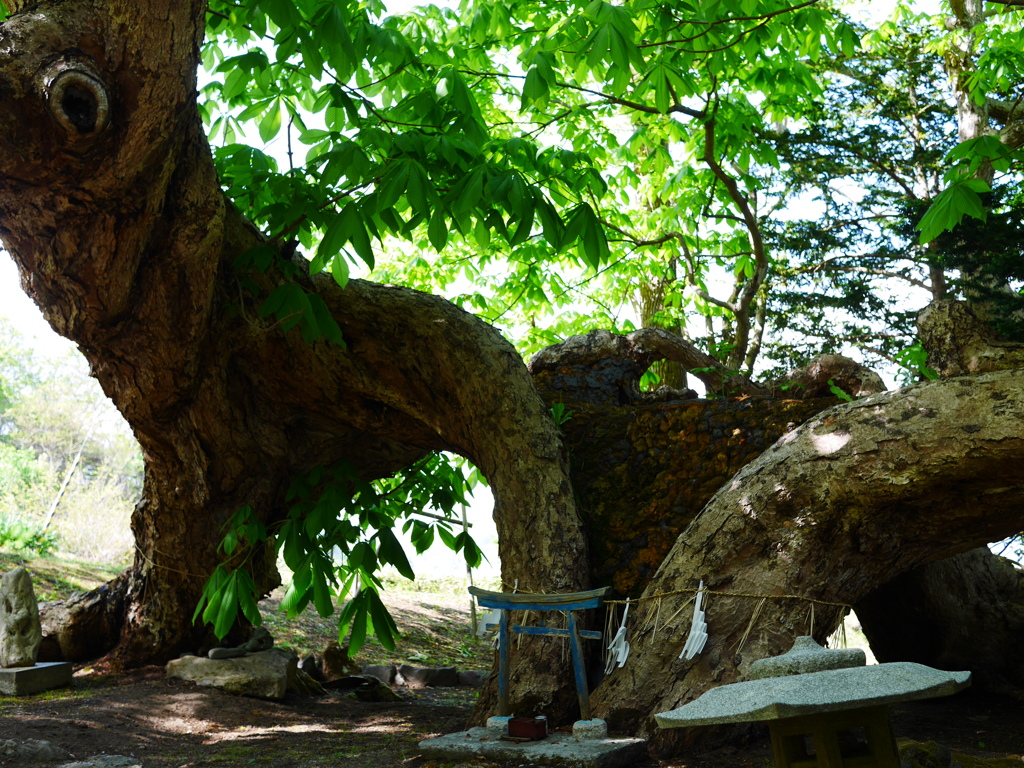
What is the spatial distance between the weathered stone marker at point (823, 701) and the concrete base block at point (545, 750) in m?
1.12

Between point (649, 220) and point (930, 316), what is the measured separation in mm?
6212

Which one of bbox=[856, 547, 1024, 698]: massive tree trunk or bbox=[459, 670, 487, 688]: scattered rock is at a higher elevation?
bbox=[856, 547, 1024, 698]: massive tree trunk

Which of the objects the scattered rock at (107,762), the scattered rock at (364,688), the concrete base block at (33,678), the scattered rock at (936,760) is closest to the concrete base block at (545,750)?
the scattered rock at (936,760)

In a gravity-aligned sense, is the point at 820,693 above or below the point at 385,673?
above

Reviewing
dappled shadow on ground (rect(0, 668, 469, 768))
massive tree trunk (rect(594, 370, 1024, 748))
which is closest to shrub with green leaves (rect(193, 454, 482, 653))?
dappled shadow on ground (rect(0, 668, 469, 768))

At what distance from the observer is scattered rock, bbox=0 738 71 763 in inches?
141

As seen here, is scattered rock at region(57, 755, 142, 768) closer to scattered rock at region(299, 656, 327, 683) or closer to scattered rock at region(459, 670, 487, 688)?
scattered rock at region(299, 656, 327, 683)

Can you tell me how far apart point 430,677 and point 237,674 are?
7.68 ft

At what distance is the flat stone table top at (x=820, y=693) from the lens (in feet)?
5.85

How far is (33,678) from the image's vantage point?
216 inches

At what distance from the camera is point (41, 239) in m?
3.65

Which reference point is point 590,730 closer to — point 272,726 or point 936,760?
point 936,760

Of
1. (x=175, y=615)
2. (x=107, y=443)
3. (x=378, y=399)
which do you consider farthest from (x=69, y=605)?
(x=107, y=443)

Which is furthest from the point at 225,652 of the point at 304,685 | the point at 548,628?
the point at 548,628
